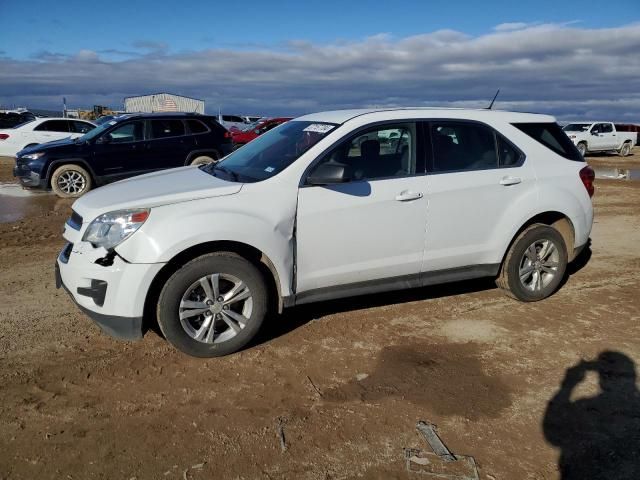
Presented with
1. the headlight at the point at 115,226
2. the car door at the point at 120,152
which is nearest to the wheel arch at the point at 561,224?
the headlight at the point at 115,226

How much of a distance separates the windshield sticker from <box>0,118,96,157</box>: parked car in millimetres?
12645

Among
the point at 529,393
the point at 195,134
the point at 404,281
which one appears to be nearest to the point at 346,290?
the point at 404,281

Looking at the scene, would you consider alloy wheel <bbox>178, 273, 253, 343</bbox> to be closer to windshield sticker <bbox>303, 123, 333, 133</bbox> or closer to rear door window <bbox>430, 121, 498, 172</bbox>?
windshield sticker <bbox>303, 123, 333, 133</bbox>

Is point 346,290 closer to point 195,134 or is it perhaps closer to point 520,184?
point 520,184

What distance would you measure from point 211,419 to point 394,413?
113cm

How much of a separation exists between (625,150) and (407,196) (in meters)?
28.4

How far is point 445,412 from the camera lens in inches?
135

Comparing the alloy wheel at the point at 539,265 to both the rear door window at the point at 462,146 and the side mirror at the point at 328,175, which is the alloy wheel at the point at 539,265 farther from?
the side mirror at the point at 328,175

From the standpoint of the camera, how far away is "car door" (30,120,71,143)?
15.8 m

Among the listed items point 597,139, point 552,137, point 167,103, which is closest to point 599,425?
point 552,137

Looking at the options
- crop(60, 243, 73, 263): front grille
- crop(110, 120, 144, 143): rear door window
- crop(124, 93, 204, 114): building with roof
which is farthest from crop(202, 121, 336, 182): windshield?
crop(124, 93, 204, 114): building with roof

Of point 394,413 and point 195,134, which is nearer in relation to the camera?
point 394,413

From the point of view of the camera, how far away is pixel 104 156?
11.4 metres

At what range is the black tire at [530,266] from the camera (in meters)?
5.07
